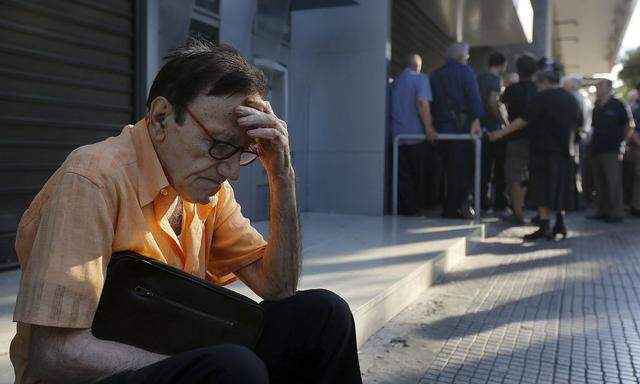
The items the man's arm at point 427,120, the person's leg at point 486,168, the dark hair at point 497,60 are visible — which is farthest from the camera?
the person's leg at point 486,168

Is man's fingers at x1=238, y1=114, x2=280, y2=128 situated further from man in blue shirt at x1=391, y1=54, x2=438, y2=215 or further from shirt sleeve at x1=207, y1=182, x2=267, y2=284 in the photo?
man in blue shirt at x1=391, y1=54, x2=438, y2=215

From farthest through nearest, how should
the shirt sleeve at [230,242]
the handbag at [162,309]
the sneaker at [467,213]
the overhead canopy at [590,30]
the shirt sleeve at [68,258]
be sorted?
1. the overhead canopy at [590,30]
2. the sneaker at [467,213]
3. the shirt sleeve at [230,242]
4. the handbag at [162,309]
5. the shirt sleeve at [68,258]

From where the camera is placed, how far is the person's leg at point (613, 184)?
8.78 m

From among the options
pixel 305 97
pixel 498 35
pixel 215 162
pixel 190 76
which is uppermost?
pixel 498 35

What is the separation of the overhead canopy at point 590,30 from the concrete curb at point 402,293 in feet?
46.6

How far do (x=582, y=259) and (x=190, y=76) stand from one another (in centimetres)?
523

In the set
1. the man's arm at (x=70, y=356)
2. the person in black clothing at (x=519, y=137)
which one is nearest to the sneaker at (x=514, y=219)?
the person in black clothing at (x=519, y=137)

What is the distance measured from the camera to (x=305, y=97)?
7.83 m

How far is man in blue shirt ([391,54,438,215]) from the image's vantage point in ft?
→ 24.7

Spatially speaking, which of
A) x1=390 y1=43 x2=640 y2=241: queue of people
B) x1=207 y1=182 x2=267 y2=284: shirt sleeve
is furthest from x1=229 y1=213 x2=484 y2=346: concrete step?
x1=207 y1=182 x2=267 y2=284: shirt sleeve

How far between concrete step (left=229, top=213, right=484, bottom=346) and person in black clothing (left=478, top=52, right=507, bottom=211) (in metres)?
1.79

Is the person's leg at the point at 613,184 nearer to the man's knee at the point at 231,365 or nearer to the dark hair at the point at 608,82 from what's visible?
the dark hair at the point at 608,82

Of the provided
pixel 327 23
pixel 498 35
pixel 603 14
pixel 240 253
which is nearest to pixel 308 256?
pixel 240 253

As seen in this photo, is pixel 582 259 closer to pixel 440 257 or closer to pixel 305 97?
pixel 440 257
